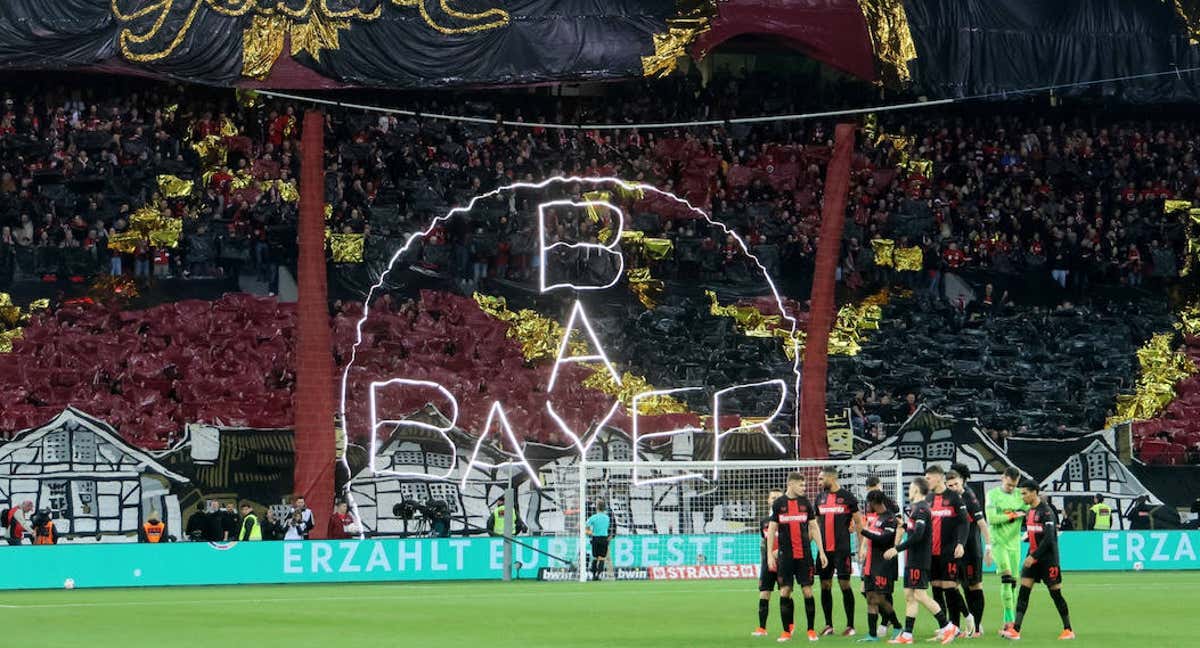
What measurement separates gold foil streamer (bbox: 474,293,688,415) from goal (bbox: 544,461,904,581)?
115 inches

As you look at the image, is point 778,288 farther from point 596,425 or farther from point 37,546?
point 37,546

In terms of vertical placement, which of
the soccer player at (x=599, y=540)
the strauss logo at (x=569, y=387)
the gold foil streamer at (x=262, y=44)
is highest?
the gold foil streamer at (x=262, y=44)

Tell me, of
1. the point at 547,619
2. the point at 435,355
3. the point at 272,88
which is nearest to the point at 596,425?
the point at 435,355

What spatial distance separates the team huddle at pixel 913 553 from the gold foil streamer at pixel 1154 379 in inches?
963

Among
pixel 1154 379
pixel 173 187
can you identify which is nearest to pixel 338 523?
pixel 173 187

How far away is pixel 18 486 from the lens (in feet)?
122

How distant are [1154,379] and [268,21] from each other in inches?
854

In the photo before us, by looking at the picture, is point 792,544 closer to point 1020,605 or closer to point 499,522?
point 1020,605

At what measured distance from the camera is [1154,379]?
45969 millimetres

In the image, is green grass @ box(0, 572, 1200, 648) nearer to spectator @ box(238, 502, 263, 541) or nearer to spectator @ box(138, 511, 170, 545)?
spectator @ box(238, 502, 263, 541)

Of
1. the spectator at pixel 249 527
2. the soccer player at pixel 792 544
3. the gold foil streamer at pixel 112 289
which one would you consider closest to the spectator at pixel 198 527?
the spectator at pixel 249 527

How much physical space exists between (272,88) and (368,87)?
2074 mm

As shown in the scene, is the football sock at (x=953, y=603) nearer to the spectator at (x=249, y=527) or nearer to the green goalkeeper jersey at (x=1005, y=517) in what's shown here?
the green goalkeeper jersey at (x=1005, y=517)

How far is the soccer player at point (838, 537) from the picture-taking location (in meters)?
21.3
